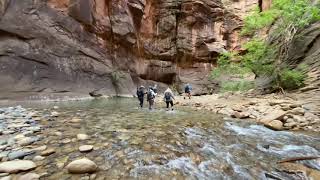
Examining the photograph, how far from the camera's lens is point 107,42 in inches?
938

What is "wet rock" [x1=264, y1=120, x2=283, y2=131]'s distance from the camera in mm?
6574

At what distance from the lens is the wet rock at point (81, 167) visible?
3174mm

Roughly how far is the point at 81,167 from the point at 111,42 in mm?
22324

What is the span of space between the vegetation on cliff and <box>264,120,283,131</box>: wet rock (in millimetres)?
5487

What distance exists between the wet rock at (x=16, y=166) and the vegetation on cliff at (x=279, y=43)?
39.0 feet

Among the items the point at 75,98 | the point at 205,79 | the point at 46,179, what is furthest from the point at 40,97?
the point at 205,79

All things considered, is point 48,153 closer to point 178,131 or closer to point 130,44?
point 178,131

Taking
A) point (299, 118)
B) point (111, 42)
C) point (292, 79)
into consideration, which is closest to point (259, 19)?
point (292, 79)

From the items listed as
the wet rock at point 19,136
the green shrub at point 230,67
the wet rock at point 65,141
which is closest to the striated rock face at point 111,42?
the green shrub at point 230,67

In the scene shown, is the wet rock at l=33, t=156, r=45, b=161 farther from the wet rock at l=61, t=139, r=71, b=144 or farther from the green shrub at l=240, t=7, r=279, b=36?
the green shrub at l=240, t=7, r=279, b=36

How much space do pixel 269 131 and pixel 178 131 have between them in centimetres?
268

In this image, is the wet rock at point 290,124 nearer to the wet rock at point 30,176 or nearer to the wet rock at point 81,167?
the wet rock at point 81,167

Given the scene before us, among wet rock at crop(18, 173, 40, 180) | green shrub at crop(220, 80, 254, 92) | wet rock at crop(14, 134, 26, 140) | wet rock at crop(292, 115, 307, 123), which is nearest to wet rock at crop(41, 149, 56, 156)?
wet rock at crop(18, 173, 40, 180)

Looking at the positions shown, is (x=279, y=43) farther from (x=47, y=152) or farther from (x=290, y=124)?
(x=47, y=152)
